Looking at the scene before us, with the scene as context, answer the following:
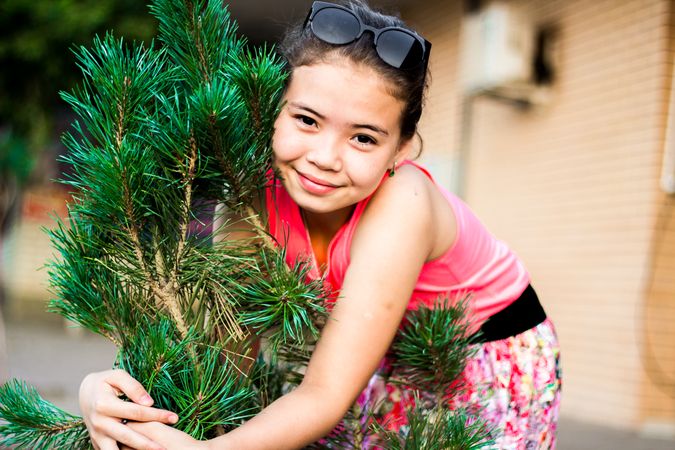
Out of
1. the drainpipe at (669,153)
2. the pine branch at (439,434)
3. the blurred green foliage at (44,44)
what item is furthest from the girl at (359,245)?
the blurred green foliage at (44,44)

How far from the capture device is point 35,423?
125 centimetres

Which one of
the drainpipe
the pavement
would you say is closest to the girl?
the pavement

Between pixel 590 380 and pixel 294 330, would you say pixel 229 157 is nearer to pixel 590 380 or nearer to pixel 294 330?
pixel 294 330

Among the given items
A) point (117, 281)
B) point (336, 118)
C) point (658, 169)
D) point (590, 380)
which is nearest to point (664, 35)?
point (658, 169)

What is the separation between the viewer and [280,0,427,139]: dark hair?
1.51 metres

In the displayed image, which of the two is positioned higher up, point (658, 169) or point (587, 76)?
point (587, 76)

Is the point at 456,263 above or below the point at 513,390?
above

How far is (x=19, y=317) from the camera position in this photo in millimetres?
10945

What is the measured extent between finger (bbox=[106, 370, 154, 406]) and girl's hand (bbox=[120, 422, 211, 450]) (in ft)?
0.13

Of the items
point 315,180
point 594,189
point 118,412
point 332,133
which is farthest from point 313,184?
point 594,189

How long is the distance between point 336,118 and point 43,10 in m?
6.66

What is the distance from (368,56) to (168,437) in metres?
0.86

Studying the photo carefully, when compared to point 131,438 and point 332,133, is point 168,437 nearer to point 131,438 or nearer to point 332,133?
point 131,438

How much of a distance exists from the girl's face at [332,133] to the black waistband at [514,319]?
0.59 metres
